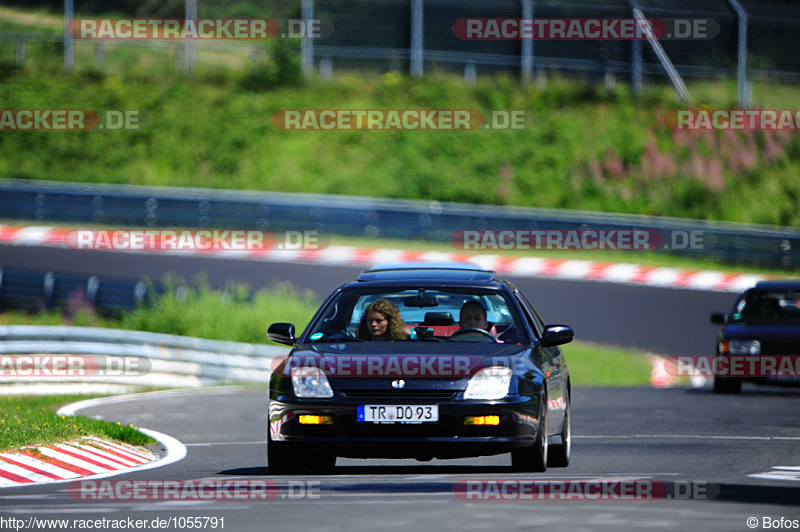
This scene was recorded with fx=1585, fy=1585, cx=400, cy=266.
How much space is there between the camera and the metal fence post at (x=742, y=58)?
35.0 m

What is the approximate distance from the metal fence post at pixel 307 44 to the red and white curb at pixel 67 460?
2528 centimetres

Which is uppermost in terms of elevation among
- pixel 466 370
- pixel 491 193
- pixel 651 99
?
pixel 651 99

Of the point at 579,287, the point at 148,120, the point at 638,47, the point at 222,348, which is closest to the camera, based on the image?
the point at 222,348

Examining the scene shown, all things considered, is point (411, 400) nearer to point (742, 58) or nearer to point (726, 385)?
point (726, 385)

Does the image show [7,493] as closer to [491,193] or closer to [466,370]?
[466,370]

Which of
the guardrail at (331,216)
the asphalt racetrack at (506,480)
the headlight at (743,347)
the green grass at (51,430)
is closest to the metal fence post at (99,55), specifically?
the guardrail at (331,216)

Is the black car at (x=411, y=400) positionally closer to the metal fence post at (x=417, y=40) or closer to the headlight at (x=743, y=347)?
the headlight at (x=743, y=347)

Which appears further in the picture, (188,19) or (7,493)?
(188,19)

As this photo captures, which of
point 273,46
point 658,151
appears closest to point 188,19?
point 273,46

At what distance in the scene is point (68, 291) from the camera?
27516mm

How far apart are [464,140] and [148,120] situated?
8.77m

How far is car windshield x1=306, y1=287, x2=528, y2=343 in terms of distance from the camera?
434 inches

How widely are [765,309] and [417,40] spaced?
18.8 m

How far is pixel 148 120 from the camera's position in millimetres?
43500
